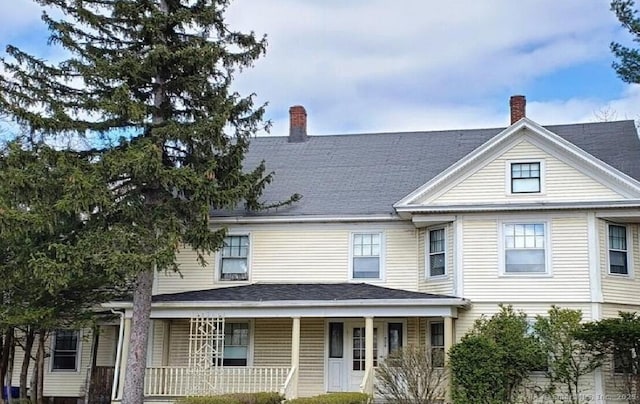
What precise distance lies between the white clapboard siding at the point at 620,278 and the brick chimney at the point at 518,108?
234 inches

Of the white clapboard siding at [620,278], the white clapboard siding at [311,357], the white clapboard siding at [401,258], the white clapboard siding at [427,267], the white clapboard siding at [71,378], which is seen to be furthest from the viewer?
the white clapboard siding at [71,378]

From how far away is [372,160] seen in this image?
2462 cm

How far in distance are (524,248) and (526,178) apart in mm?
1828

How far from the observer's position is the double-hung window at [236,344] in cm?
2214

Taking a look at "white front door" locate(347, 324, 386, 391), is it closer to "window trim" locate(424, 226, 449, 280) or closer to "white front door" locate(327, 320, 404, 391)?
"white front door" locate(327, 320, 404, 391)

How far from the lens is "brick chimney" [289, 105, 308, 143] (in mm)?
26609

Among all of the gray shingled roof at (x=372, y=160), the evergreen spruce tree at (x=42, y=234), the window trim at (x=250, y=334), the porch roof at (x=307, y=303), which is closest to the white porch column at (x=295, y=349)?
the porch roof at (x=307, y=303)

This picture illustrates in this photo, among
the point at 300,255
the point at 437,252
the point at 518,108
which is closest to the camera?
the point at 437,252

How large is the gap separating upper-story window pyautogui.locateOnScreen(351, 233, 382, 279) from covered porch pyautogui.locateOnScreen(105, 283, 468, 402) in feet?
1.74

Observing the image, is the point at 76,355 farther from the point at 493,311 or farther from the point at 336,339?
the point at 493,311

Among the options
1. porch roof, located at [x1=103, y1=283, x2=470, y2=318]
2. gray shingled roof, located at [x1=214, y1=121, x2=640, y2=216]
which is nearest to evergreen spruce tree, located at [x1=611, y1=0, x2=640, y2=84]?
gray shingled roof, located at [x1=214, y1=121, x2=640, y2=216]

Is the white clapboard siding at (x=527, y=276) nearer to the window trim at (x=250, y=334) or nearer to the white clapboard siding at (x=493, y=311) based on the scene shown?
the white clapboard siding at (x=493, y=311)

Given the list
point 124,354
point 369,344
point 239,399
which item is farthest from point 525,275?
point 124,354

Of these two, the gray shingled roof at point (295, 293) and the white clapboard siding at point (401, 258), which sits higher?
the white clapboard siding at point (401, 258)
